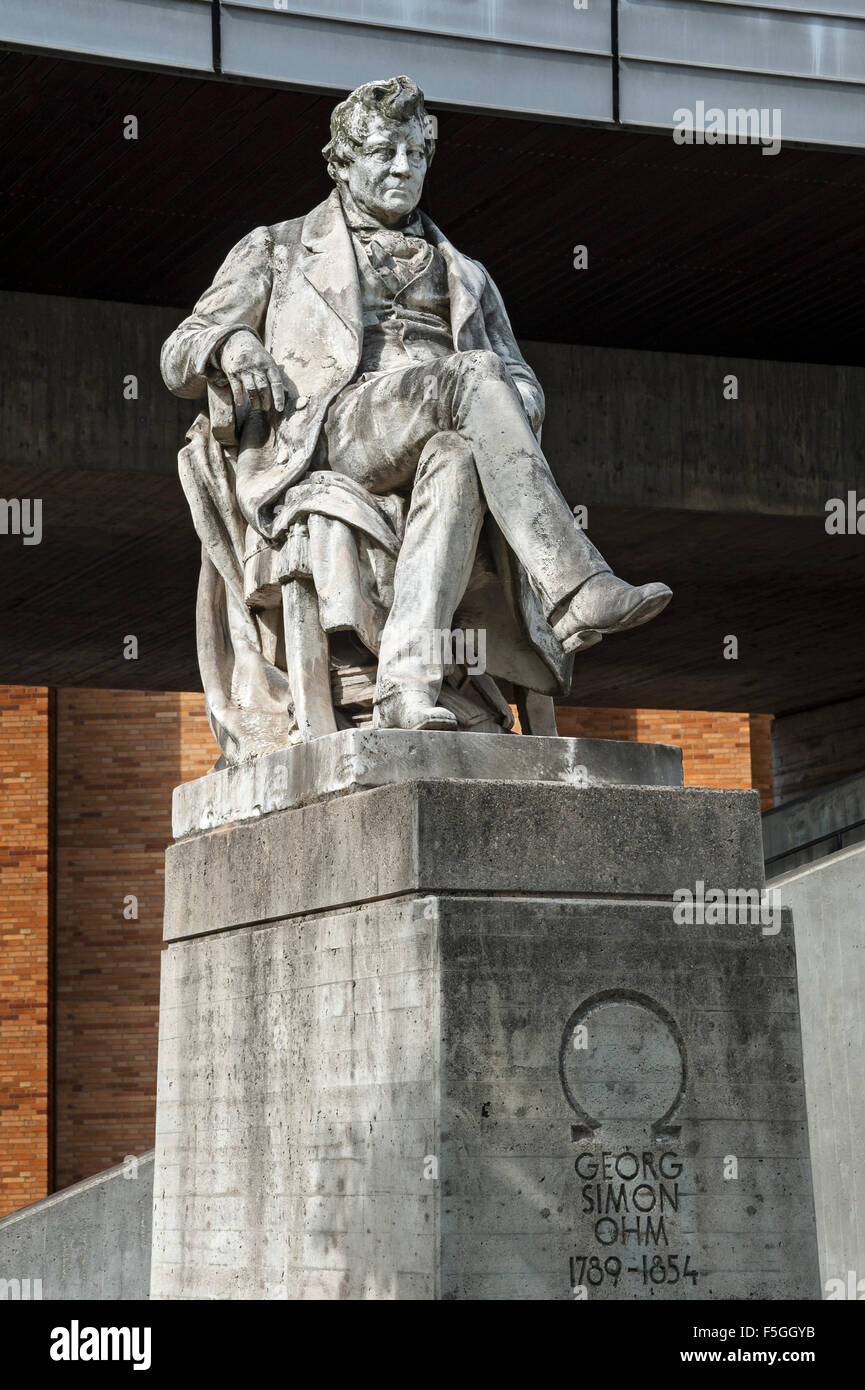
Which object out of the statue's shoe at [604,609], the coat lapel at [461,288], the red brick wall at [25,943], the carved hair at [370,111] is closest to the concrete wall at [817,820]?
the red brick wall at [25,943]

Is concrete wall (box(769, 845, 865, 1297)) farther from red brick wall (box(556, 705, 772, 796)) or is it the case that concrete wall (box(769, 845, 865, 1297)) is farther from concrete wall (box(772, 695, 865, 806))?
red brick wall (box(556, 705, 772, 796))

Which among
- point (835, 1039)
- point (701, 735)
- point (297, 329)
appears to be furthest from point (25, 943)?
point (297, 329)

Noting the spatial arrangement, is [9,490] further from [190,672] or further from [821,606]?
[821,606]

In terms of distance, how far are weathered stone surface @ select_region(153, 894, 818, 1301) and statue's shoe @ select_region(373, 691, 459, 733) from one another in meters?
0.59

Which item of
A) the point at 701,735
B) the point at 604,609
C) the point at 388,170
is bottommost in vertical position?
the point at 604,609

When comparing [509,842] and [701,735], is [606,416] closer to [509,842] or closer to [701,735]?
[509,842]

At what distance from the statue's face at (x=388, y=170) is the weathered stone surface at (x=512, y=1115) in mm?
2532

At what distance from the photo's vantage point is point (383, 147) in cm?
689

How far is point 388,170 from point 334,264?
369mm

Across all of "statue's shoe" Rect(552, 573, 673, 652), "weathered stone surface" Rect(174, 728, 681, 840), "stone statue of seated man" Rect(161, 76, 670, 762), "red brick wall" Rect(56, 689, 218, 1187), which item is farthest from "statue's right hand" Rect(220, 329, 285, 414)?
"red brick wall" Rect(56, 689, 218, 1187)

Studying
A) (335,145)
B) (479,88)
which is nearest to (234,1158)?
(335,145)

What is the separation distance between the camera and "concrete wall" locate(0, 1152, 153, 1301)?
41.2 ft

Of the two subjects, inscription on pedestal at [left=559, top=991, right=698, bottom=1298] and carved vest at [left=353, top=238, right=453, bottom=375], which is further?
carved vest at [left=353, top=238, right=453, bottom=375]

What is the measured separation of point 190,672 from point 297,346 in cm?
1362
